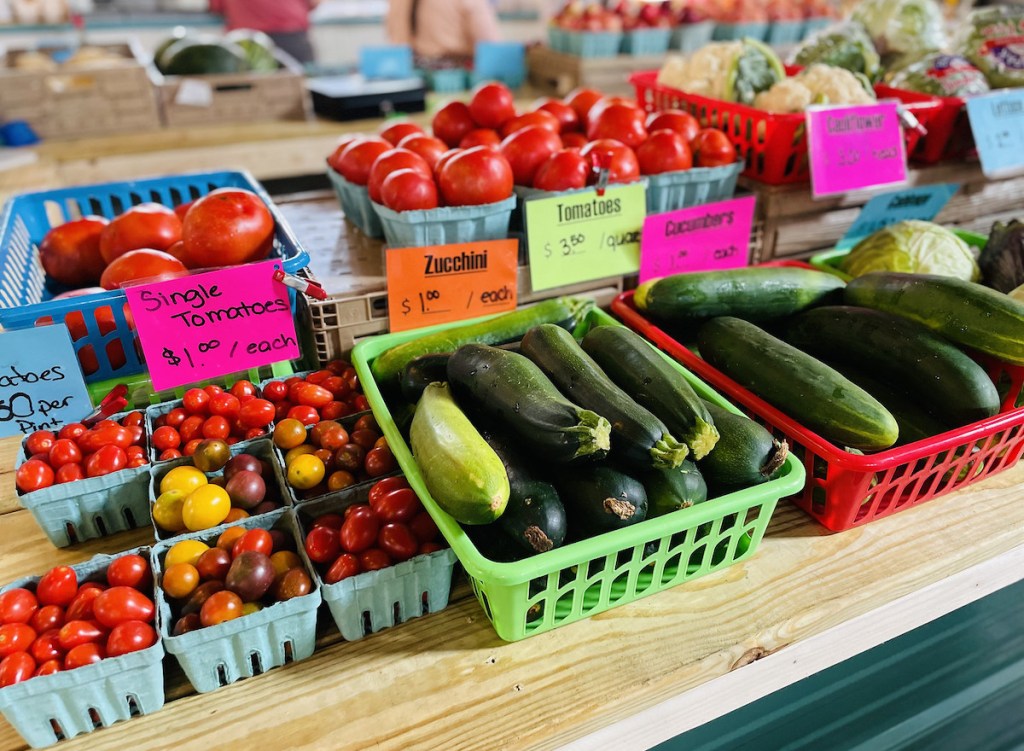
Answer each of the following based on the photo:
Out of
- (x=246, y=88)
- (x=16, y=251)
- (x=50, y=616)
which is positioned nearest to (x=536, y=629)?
(x=50, y=616)

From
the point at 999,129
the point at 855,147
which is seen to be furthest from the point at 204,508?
the point at 999,129

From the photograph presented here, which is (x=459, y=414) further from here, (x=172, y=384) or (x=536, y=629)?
(x=172, y=384)

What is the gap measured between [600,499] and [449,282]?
51 cm

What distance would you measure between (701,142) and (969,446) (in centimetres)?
73

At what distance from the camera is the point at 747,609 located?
902mm

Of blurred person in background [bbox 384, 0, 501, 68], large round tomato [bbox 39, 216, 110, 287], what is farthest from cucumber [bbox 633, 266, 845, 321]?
blurred person in background [bbox 384, 0, 501, 68]

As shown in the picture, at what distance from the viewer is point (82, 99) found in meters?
2.52

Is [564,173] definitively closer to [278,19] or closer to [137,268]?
[137,268]

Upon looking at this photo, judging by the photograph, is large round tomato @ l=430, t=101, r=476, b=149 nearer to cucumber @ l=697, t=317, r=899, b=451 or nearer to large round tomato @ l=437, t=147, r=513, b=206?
large round tomato @ l=437, t=147, r=513, b=206

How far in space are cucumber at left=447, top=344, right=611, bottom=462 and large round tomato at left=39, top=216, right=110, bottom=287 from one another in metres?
0.74

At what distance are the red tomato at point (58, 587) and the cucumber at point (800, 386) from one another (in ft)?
2.95

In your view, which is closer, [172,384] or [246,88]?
[172,384]

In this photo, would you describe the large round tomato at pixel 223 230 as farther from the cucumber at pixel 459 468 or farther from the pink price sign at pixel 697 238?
the pink price sign at pixel 697 238

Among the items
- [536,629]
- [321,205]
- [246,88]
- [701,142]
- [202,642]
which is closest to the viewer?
[202,642]
